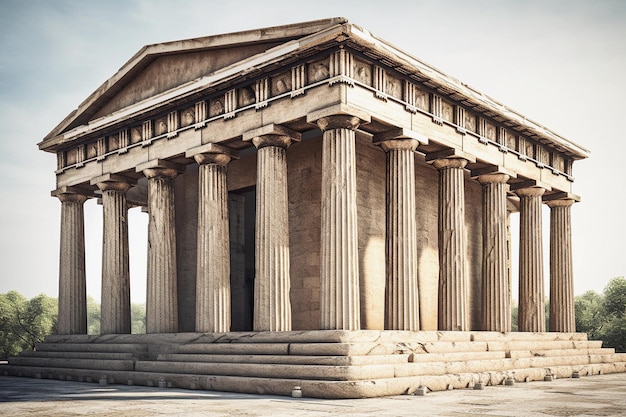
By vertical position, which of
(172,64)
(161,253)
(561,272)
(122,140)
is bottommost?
(561,272)

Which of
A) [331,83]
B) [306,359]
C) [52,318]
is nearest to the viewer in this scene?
[306,359]

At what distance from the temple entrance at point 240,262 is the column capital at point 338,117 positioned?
10830 mm

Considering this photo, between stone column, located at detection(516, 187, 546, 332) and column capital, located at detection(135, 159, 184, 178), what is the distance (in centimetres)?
1728

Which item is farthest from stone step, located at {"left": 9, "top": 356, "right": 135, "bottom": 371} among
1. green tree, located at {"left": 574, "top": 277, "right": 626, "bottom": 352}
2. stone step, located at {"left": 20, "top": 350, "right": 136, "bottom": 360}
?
green tree, located at {"left": 574, "top": 277, "right": 626, "bottom": 352}

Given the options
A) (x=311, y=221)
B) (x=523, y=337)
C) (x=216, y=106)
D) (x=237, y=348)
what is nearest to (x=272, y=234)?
(x=311, y=221)

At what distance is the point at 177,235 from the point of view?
36.9m

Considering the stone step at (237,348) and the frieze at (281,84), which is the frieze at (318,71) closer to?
the frieze at (281,84)

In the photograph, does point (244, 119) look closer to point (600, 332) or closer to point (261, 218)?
point (261, 218)

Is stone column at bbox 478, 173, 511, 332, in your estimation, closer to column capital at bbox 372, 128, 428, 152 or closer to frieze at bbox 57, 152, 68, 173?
column capital at bbox 372, 128, 428, 152

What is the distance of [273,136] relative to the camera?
2719 cm

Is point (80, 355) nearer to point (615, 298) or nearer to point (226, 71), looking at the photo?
point (226, 71)

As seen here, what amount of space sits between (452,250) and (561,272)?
11.6 metres

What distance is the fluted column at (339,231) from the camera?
23.9 meters

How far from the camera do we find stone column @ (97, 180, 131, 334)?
113 ft
